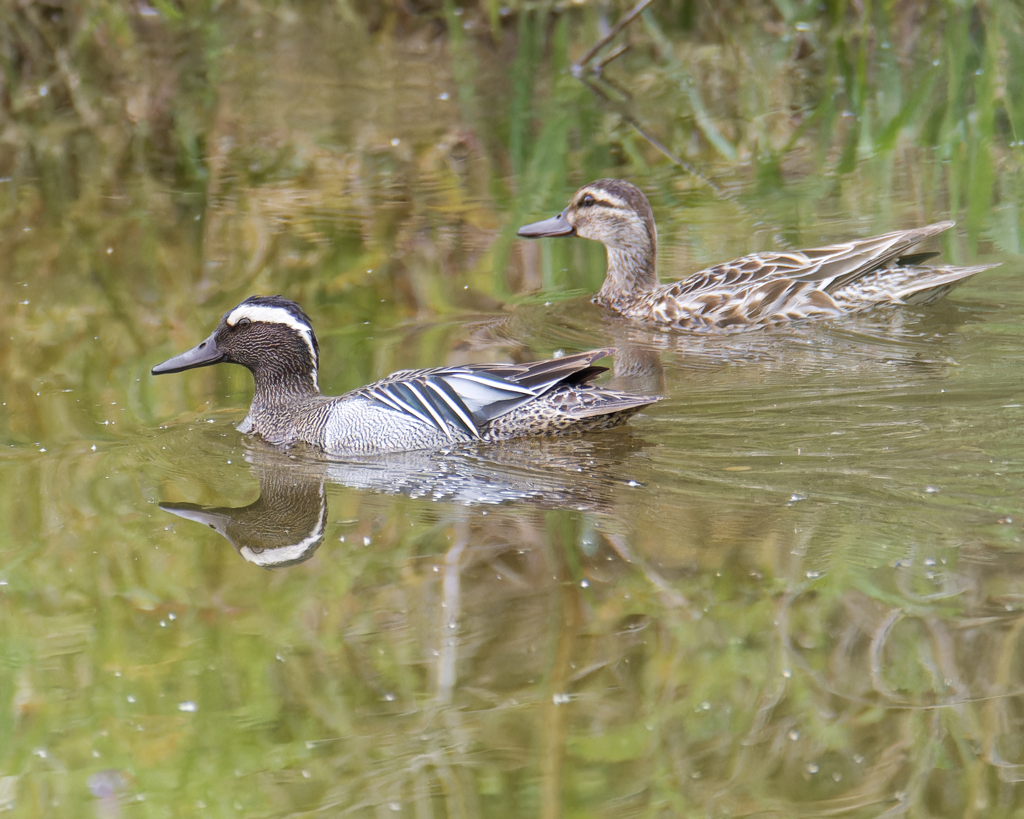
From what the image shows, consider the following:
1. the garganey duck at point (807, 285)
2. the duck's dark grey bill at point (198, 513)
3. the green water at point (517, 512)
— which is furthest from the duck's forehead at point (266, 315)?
the garganey duck at point (807, 285)

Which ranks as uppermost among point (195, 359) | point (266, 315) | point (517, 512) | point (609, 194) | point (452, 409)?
point (609, 194)

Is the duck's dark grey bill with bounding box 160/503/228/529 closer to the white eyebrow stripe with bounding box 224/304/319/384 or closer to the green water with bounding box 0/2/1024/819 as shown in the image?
the green water with bounding box 0/2/1024/819

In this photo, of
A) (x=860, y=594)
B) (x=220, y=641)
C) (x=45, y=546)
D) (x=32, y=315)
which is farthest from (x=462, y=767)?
(x=32, y=315)

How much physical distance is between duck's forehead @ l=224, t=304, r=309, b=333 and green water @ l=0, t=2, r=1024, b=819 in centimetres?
59

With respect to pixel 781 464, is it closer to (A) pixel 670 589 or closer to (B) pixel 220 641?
(A) pixel 670 589

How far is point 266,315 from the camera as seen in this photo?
22.1 feet

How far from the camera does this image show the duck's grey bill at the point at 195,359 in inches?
264

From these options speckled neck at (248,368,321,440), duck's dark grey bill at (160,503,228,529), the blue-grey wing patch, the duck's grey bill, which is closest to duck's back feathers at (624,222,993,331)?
the blue-grey wing patch

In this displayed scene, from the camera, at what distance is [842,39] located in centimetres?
1464

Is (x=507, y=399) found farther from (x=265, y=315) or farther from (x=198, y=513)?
(x=198, y=513)

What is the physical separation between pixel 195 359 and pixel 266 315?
442mm

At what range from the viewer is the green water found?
12.8ft

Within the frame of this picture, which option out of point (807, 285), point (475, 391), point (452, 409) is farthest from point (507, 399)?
point (807, 285)

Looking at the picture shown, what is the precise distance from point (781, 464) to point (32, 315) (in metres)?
4.92
